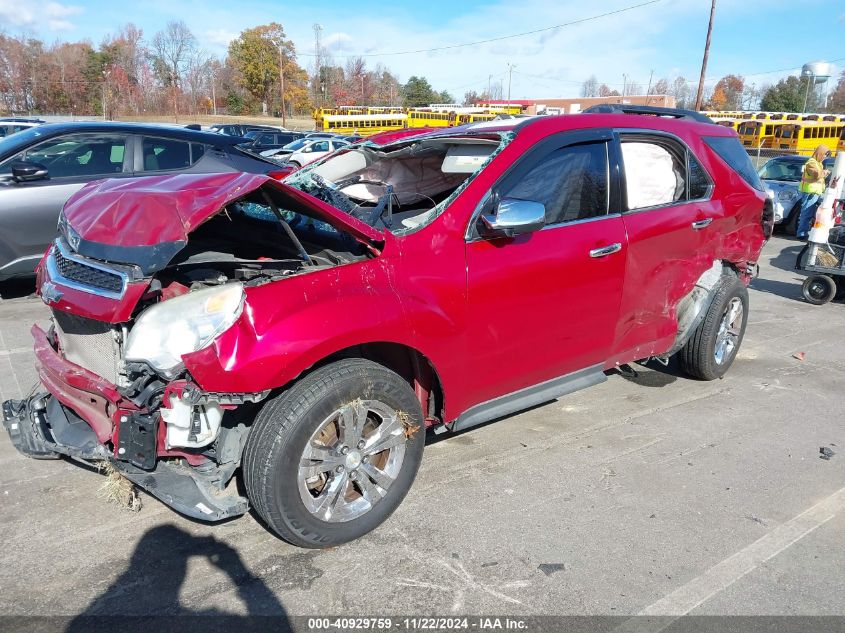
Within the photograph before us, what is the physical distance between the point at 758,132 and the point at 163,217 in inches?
1404

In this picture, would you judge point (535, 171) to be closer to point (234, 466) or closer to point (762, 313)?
point (234, 466)

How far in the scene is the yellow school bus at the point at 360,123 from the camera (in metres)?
→ 39.8

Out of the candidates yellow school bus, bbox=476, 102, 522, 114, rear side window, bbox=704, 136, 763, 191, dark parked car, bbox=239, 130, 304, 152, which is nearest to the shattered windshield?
rear side window, bbox=704, 136, 763, 191

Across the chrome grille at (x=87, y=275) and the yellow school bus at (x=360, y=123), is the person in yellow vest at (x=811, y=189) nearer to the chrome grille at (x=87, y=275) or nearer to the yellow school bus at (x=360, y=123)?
the chrome grille at (x=87, y=275)

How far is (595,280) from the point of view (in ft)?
12.4

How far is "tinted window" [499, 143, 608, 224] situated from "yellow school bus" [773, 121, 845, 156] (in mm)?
31672

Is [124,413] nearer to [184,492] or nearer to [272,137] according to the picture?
[184,492]

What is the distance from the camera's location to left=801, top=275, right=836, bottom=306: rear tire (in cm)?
806

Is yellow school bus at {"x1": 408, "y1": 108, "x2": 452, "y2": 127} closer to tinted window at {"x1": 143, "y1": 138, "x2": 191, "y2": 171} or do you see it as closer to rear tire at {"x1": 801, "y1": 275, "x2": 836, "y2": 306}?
rear tire at {"x1": 801, "y1": 275, "x2": 836, "y2": 306}

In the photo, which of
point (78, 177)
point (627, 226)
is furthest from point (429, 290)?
point (78, 177)

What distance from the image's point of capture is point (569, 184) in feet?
12.4

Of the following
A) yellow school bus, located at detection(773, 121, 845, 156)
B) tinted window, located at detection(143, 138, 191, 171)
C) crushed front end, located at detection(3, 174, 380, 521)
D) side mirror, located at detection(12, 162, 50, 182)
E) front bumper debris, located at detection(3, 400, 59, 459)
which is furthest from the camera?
yellow school bus, located at detection(773, 121, 845, 156)

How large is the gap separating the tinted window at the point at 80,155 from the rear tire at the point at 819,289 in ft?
27.9

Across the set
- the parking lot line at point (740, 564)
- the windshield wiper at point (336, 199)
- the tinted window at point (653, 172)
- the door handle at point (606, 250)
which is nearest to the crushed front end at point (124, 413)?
the windshield wiper at point (336, 199)
